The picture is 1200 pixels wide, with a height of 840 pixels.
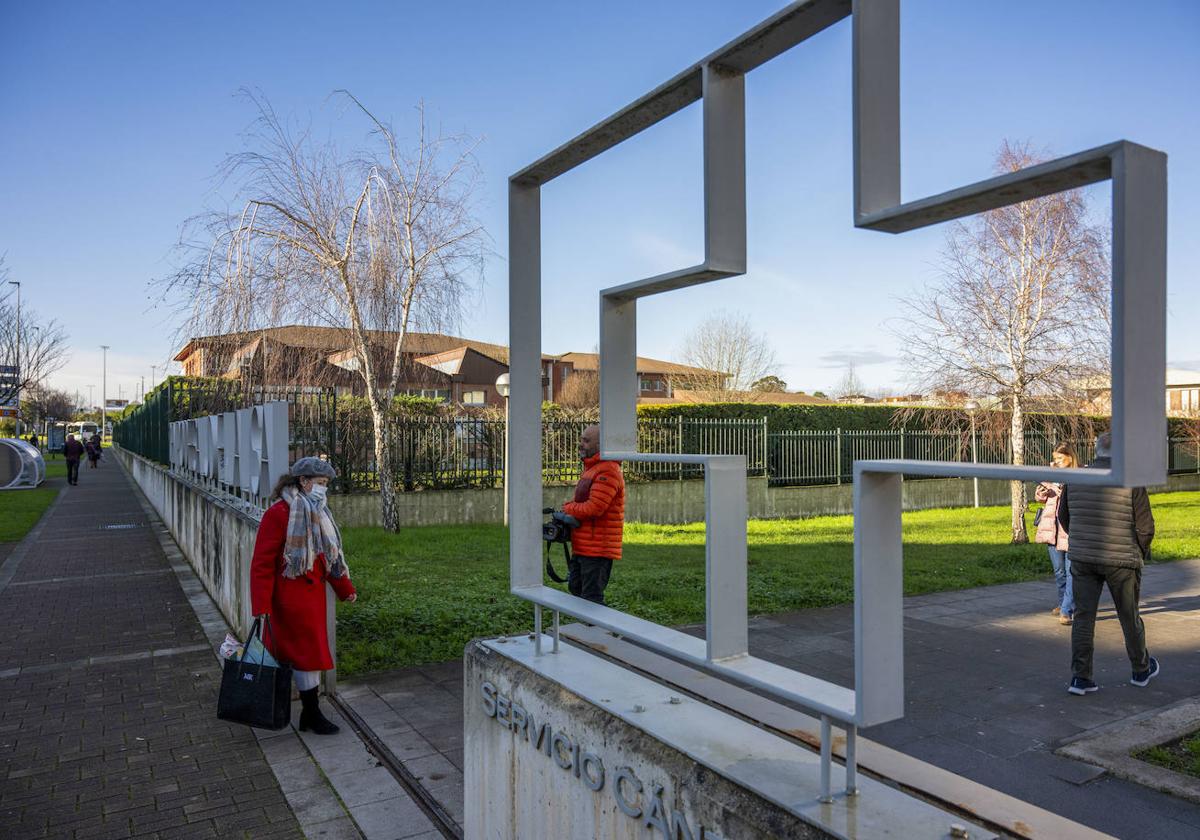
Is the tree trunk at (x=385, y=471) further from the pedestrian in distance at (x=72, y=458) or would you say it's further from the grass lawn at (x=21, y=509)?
the pedestrian in distance at (x=72, y=458)

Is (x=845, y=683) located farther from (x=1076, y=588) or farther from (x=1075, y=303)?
(x=1075, y=303)

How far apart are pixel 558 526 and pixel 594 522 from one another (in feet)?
2.56

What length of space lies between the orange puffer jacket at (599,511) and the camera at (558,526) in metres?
0.20

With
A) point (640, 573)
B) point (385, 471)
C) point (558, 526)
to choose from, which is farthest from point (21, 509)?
point (558, 526)

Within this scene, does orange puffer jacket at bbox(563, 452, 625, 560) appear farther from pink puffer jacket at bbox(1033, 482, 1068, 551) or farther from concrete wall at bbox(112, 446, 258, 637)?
pink puffer jacket at bbox(1033, 482, 1068, 551)

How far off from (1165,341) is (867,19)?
803mm

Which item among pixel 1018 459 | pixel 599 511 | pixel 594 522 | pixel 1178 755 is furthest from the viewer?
pixel 1018 459

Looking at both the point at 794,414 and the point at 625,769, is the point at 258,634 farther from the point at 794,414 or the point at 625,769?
the point at 794,414

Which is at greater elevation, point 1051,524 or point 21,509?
point 1051,524

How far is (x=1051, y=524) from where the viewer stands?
823 cm

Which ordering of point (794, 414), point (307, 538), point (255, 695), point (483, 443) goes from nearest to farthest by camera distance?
point (255, 695)
point (307, 538)
point (483, 443)
point (794, 414)

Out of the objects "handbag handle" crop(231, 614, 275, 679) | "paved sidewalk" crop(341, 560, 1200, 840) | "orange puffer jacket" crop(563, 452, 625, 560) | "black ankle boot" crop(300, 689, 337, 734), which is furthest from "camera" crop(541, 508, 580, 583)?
"handbag handle" crop(231, 614, 275, 679)

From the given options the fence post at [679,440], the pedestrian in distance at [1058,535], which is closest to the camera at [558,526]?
the pedestrian in distance at [1058,535]

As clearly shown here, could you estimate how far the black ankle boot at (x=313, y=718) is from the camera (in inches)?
212
